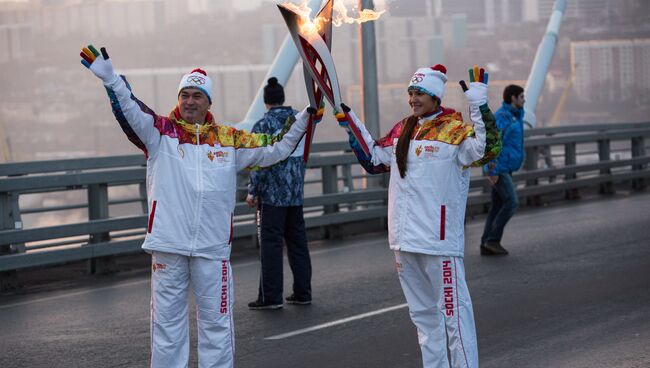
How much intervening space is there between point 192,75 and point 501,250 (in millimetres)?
7722

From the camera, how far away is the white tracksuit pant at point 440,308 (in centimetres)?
606

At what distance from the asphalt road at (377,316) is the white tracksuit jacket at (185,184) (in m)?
1.95

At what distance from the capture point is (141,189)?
44.9 ft

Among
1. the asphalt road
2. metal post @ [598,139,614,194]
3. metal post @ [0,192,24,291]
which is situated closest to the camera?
the asphalt road

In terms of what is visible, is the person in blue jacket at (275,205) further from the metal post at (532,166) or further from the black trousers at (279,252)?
the metal post at (532,166)

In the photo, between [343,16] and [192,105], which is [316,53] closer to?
[343,16]

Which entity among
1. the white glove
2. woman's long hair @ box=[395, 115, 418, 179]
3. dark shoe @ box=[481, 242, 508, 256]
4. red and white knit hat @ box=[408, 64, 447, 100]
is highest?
red and white knit hat @ box=[408, 64, 447, 100]

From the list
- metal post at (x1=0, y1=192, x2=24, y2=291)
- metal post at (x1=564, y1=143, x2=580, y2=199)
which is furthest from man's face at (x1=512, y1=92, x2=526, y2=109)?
metal post at (x1=564, y1=143, x2=580, y2=199)

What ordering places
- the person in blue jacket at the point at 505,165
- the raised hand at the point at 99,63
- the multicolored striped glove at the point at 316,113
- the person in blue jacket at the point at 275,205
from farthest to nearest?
the person in blue jacket at the point at 505,165 → the person in blue jacket at the point at 275,205 → the multicolored striped glove at the point at 316,113 → the raised hand at the point at 99,63

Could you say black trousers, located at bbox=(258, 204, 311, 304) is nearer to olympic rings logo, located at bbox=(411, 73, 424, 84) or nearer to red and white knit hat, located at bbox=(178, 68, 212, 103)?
olympic rings logo, located at bbox=(411, 73, 424, 84)

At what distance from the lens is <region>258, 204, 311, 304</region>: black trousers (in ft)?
32.2

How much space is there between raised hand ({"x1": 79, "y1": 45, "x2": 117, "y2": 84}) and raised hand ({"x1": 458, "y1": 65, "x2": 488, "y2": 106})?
6.44ft

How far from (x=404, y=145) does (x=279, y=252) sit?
12.6ft

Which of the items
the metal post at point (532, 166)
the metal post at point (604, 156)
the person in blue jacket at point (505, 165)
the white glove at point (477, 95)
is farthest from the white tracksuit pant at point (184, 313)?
the metal post at point (604, 156)
